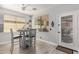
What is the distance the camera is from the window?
179cm

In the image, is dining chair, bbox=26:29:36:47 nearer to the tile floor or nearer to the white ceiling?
the tile floor

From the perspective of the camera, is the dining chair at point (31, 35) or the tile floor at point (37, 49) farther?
the dining chair at point (31, 35)

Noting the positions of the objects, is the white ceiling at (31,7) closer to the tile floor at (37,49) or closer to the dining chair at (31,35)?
the dining chair at (31,35)

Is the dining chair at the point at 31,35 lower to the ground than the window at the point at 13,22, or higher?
lower

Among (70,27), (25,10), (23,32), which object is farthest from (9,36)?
(70,27)

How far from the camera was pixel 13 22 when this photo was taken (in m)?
1.85

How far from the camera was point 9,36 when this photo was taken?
177cm

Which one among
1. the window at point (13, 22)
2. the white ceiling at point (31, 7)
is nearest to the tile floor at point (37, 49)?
the window at point (13, 22)

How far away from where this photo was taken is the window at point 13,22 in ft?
5.89

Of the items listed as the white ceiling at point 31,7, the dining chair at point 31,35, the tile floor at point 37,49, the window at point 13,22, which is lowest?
the tile floor at point 37,49

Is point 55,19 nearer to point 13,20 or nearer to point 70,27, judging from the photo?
point 70,27

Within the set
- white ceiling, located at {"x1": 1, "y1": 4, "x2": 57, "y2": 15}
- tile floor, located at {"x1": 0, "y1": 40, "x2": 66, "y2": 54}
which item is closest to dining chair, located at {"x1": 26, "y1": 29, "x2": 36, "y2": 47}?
tile floor, located at {"x1": 0, "y1": 40, "x2": 66, "y2": 54}

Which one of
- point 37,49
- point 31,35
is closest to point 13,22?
point 31,35

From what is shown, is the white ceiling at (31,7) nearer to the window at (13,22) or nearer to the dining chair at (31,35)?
the window at (13,22)
